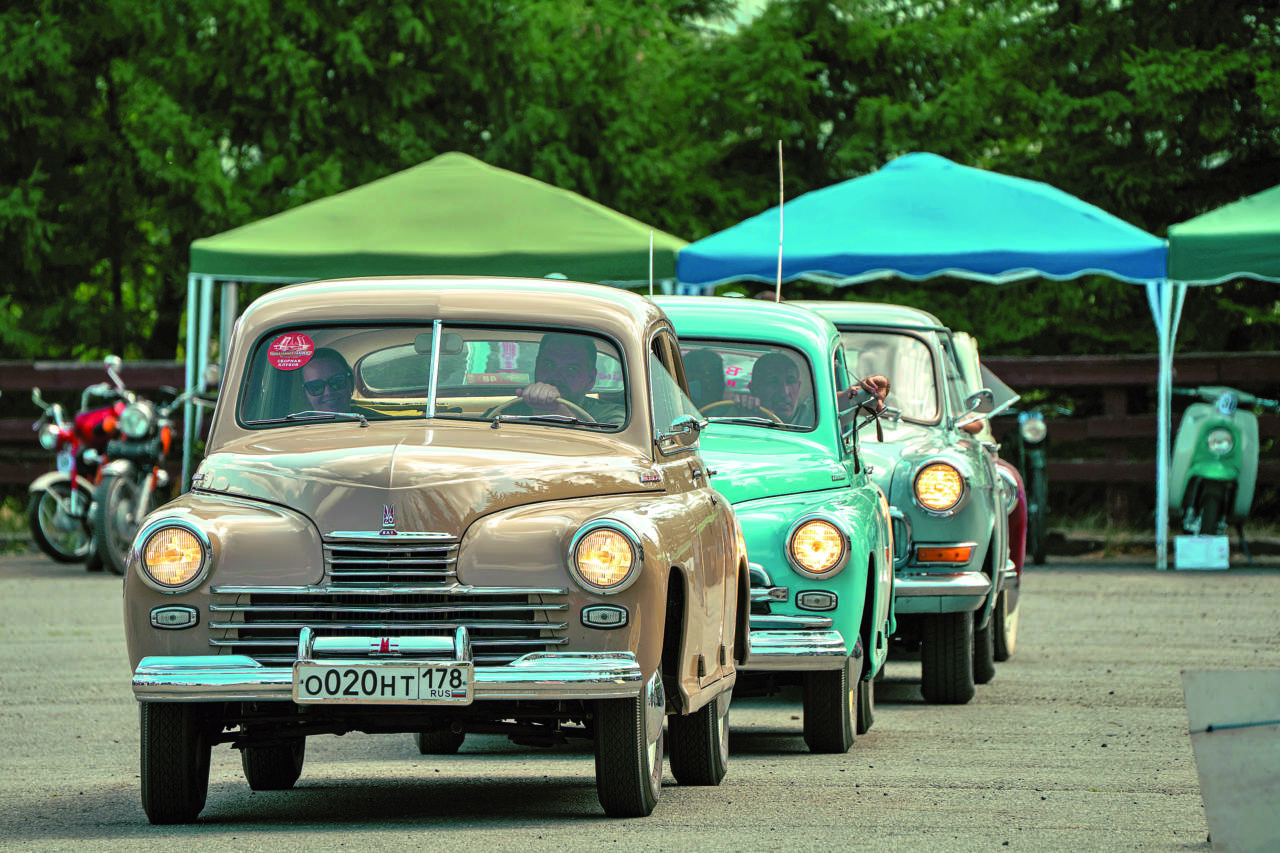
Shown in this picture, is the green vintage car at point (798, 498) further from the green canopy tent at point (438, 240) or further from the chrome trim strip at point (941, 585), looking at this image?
the green canopy tent at point (438, 240)

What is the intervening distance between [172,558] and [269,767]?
4.82 feet

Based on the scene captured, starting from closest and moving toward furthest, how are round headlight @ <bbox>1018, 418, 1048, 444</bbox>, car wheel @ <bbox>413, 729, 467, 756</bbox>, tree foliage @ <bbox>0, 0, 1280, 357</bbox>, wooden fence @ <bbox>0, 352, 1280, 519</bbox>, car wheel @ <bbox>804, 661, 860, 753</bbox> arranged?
1. car wheel @ <bbox>804, 661, 860, 753</bbox>
2. car wheel @ <bbox>413, 729, 467, 756</bbox>
3. round headlight @ <bbox>1018, 418, 1048, 444</bbox>
4. wooden fence @ <bbox>0, 352, 1280, 519</bbox>
5. tree foliage @ <bbox>0, 0, 1280, 357</bbox>

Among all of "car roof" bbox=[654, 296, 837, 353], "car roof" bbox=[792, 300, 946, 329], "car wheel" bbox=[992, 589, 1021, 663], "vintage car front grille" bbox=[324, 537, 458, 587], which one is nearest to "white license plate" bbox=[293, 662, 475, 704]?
"vintage car front grille" bbox=[324, 537, 458, 587]

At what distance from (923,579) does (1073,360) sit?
11.8 metres

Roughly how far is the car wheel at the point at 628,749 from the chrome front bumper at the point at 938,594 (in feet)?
11.9

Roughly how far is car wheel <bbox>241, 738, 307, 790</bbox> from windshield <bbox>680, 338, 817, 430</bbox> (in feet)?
9.47

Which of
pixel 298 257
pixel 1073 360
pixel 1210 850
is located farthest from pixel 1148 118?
pixel 1210 850

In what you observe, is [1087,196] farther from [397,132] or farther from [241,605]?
[241,605]

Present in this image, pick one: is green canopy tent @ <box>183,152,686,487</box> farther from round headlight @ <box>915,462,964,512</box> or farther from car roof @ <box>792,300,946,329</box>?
round headlight @ <box>915,462,964,512</box>

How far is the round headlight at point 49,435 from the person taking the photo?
759 inches

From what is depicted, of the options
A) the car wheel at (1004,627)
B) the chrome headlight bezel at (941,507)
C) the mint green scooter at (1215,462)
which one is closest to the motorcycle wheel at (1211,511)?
the mint green scooter at (1215,462)

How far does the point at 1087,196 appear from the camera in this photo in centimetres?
2666

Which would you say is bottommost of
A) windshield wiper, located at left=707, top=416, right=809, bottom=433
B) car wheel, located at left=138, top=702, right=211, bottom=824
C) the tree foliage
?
car wheel, located at left=138, top=702, right=211, bottom=824

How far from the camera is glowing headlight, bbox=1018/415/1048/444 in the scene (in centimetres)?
1988
